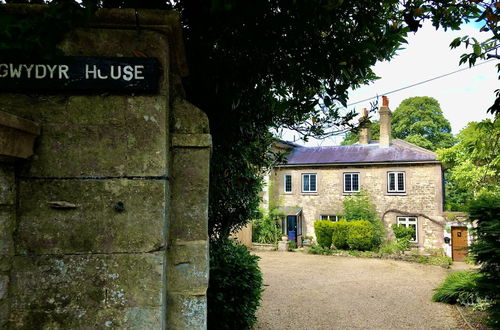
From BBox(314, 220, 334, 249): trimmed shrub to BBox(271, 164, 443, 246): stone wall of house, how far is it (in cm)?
180

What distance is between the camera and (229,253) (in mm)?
6840

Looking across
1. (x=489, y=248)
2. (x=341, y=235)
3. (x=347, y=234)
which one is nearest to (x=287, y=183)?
(x=341, y=235)

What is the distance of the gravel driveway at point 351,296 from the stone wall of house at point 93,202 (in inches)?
281

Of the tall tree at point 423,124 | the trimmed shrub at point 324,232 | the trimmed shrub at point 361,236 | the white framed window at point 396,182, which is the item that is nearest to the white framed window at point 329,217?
the trimmed shrub at point 324,232

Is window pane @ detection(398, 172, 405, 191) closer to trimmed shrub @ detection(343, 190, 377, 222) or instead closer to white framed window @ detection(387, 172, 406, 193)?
white framed window @ detection(387, 172, 406, 193)

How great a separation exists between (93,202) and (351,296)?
11.7 meters

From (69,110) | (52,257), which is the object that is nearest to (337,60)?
(69,110)

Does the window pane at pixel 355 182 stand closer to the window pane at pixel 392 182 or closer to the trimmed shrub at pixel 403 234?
the window pane at pixel 392 182

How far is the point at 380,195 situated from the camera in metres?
23.3

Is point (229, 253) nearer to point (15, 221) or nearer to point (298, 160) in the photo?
point (15, 221)

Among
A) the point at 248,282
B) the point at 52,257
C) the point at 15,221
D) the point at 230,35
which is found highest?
the point at 230,35

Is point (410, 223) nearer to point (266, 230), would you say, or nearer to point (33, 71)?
point (266, 230)

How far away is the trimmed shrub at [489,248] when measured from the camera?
23.5 ft

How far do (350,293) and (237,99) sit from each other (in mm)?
10520
